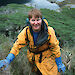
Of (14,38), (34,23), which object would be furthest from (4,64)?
(14,38)

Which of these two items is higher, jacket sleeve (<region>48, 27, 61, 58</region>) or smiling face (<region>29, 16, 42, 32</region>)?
smiling face (<region>29, 16, 42, 32</region>)

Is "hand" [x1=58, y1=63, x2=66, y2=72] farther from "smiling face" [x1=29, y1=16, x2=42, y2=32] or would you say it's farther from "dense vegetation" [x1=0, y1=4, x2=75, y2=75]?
"smiling face" [x1=29, y1=16, x2=42, y2=32]

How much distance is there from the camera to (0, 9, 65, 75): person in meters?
1.86

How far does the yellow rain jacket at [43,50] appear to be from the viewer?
1942mm

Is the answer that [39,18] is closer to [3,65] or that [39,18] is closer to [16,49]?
[16,49]

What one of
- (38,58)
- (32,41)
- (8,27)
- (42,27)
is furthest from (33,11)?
(8,27)

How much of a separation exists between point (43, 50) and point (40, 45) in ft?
0.70

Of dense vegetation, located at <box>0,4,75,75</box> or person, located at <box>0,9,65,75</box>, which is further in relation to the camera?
dense vegetation, located at <box>0,4,75,75</box>

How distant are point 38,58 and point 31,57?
17 centimetres

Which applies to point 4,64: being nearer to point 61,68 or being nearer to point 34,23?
point 34,23

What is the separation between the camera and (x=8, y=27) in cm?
441

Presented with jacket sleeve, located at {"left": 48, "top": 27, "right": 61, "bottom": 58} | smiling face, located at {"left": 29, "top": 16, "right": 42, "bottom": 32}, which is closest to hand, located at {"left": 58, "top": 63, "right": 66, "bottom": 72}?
jacket sleeve, located at {"left": 48, "top": 27, "right": 61, "bottom": 58}

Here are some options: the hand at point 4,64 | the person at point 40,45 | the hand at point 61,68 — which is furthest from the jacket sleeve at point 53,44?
the hand at point 4,64

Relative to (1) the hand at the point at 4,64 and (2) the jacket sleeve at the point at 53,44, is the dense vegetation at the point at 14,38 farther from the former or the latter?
(2) the jacket sleeve at the point at 53,44
